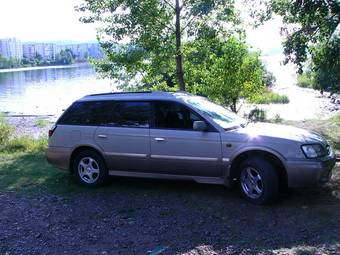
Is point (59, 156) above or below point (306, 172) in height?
above

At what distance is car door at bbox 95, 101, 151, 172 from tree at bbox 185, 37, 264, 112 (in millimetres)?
7029

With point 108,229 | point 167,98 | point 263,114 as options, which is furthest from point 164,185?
point 263,114

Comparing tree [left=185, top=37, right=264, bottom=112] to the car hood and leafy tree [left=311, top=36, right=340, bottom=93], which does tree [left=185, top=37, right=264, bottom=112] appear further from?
the car hood

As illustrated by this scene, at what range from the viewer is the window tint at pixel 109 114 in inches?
301

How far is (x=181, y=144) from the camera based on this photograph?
23.2 feet

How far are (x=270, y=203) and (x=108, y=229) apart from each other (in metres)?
2.27

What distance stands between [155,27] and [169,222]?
26.8 ft

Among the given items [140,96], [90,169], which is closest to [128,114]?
[140,96]

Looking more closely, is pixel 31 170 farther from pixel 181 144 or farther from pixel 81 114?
pixel 181 144

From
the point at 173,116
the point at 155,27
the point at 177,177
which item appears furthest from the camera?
the point at 155,27

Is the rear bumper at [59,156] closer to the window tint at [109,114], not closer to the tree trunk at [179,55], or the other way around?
the window tint at [109,114]

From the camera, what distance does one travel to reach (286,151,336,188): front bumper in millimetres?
6266

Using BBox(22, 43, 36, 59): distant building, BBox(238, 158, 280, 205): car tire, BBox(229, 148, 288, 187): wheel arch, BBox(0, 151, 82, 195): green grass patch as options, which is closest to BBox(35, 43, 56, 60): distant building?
BBox(22, 43, 36, 59): distant building

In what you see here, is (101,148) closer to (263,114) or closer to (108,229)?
(108,229)
